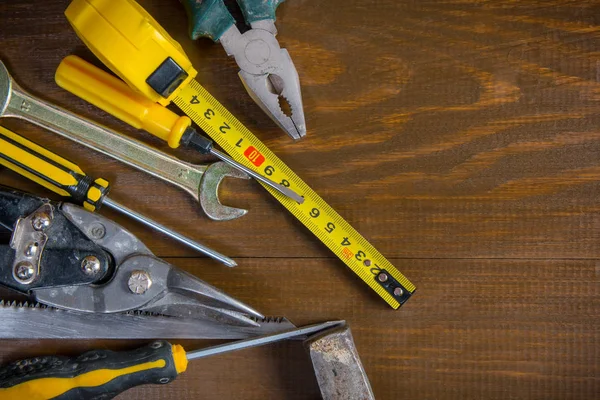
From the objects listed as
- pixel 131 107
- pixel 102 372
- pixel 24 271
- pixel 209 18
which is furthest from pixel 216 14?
pixel 102 372

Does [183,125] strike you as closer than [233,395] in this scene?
Yes

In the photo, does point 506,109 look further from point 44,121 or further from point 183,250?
point 44,121

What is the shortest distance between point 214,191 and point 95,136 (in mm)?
250

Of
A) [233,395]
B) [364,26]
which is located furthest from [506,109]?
[233,395]

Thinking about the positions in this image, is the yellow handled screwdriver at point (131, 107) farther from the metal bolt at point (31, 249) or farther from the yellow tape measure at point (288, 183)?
the metal bolt at point (31, 249)

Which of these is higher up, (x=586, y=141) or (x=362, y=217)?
(x=586, y=141)

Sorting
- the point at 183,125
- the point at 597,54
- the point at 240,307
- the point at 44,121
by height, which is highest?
the point at 597,54

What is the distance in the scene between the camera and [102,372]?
1261mm

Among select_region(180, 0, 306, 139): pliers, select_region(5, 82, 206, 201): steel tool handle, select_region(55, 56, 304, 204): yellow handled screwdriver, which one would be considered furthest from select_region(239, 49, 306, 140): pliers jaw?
select_region(5, 82, 206, 201): steel tool handle

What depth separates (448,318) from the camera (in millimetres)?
1357

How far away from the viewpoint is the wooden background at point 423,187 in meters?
1.33

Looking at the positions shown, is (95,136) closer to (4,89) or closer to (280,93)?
(4,89)

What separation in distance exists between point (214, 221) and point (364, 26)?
478 millimetres

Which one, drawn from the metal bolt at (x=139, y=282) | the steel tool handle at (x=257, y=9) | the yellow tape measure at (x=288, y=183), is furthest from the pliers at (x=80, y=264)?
the steel tool handle at (x=257, y=9)
